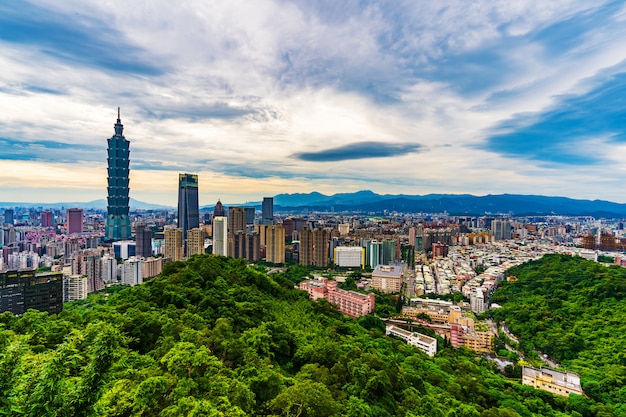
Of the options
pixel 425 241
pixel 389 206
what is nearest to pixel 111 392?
pixel 425 241

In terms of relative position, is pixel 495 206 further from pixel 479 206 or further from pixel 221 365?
pixel 221 365

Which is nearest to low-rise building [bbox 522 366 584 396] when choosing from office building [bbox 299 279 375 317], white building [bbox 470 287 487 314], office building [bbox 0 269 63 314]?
office building [bbox 299 279 375 317]

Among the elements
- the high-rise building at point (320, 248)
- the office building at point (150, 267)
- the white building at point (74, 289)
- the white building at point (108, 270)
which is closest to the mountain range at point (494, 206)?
the high-rise building at point (320, 248)

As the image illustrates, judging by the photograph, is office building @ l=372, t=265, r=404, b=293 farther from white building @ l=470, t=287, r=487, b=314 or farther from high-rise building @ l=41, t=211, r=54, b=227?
high-rise building @ l=41, t=211, r=54, b=227

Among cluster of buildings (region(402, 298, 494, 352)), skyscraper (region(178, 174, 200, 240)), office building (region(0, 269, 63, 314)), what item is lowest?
cluster of buildings (region(402, 298, 494, 352))

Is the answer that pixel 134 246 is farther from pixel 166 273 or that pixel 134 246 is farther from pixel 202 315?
pixel 202 315

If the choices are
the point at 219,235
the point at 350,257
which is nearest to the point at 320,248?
the point at 350,257
